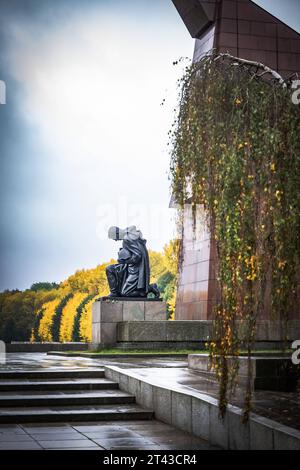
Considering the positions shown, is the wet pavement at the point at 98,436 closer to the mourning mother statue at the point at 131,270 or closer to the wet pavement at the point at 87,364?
the wet pavement at the point at 87,364

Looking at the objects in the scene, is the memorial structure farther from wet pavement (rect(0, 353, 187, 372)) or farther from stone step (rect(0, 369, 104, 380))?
stone step (rect(0, 369, 104, 380))

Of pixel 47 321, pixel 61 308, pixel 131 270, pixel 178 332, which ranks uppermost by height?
pixel 131 270

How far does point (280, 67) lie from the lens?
72.7 feet

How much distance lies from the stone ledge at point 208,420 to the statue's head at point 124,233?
1034cm

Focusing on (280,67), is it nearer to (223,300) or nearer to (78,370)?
(78,370)

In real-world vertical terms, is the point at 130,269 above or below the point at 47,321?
above

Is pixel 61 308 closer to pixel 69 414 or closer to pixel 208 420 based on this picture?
pixel 69 414

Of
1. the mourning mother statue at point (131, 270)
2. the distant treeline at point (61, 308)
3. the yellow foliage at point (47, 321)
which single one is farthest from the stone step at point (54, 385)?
the yellow foliage at point (47, 321)

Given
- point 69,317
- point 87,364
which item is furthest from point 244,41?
point 69,317

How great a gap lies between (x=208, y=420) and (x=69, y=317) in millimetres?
66361

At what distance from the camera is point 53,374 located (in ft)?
37.7

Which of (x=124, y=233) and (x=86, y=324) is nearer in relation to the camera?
(x=124, y=233)

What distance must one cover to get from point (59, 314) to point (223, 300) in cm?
7190

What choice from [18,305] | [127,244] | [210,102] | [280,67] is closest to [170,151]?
[210,102]
